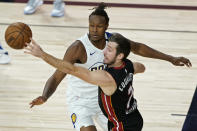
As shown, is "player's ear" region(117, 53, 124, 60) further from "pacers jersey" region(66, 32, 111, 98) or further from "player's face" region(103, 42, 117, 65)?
"pacers jersey" region(66, 32, 111, 98)

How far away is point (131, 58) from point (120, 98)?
3.49m

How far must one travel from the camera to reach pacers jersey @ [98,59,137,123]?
359 cm

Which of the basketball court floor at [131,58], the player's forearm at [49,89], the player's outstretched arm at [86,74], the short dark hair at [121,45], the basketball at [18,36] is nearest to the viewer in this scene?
the player's outstretched arm at [86,74]

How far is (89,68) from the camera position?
4105 mm

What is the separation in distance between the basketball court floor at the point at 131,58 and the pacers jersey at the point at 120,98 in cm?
148

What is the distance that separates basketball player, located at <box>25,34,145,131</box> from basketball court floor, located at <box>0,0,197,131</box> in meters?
1.44

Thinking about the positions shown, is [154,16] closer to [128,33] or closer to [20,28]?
[128,33]

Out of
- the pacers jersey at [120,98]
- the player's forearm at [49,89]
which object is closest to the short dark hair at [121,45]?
the pacers jersey at [120,98]

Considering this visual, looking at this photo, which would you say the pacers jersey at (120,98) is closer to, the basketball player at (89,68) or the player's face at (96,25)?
the basketball player at (89,68)

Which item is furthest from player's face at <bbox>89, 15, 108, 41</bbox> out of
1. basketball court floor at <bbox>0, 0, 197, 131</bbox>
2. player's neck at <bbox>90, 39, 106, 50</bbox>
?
basketball court floor at <bbox>0, 0, 197, 131</bbox>

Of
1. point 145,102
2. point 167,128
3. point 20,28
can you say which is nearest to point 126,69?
point 20,28

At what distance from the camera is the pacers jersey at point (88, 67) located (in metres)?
4.11

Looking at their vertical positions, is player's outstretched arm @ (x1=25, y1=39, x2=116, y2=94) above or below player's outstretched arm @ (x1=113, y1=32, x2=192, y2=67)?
above

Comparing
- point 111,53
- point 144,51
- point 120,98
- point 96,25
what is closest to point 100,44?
point 96,25
